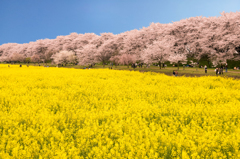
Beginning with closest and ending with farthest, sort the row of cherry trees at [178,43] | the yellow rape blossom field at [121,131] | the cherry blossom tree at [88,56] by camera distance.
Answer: the yellow rape blossom field at [121,131]
the row of cherry trees at [178,43]
the cherry blossom tree at [88,56]

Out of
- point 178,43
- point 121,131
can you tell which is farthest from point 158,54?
point 121,131

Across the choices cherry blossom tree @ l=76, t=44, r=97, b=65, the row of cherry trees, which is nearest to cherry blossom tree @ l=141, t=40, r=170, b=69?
the row of cherry trees

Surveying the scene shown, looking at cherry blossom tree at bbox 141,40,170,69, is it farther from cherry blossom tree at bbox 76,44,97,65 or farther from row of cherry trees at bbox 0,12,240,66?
cherry blossom tree at bbox 76,44,97,65

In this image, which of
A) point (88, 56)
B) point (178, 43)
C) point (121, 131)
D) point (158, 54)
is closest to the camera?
point (121, 131)

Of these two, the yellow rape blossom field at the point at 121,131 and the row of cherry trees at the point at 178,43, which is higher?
the row of cherry trees at the point at 178,43

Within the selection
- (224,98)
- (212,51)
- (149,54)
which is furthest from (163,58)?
(224,98)

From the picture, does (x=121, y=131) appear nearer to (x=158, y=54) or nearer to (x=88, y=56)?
(x=158, y=54)

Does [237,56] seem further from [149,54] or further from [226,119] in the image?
[226,119]

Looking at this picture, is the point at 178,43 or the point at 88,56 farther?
the point at 88,56

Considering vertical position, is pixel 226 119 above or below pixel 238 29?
below

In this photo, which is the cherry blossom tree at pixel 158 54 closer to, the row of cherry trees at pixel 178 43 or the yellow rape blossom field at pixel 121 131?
the row of cherry trees at pixel 178 43

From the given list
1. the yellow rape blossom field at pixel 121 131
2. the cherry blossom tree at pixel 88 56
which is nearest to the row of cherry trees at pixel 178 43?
the cherry blossom tree at pixel 88 56

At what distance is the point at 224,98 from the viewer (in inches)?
414

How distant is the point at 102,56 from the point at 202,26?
35.5 meters
